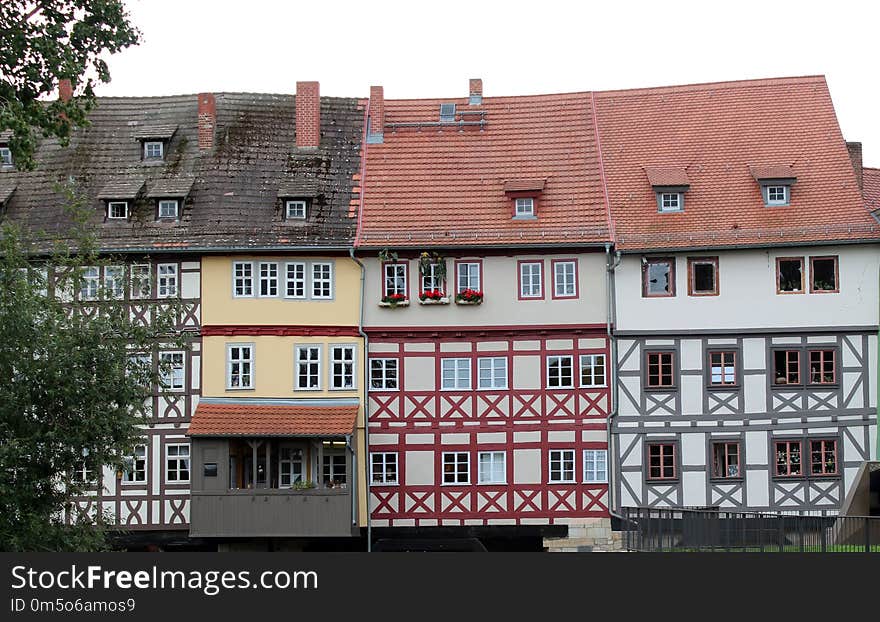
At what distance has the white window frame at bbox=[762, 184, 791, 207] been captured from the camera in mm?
36750

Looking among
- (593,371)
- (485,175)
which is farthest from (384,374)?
(485,175)

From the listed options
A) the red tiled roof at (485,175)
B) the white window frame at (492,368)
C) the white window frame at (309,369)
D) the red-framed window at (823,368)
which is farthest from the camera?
the red tiled roof at (485,175)

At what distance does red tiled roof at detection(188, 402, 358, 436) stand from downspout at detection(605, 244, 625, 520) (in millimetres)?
5831

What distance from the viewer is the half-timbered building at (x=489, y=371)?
119 feet

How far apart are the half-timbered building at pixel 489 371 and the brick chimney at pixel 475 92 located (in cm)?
403

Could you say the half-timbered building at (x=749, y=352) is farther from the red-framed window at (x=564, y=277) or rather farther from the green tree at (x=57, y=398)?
the green tree at (x=57, y=398)

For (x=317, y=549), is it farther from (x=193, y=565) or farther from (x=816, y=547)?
(x=193, y=565)

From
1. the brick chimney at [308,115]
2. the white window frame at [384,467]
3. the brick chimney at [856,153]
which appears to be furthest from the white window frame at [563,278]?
the brick chimney at [856,153]

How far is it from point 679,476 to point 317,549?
838 centimetres

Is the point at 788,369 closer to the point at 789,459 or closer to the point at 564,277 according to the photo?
the point at 789,459

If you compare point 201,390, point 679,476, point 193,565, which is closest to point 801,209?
point 679,476

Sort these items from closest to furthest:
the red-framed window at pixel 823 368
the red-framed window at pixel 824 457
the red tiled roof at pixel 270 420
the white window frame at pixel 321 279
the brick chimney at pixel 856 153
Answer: the red tiled roof at pixel 270 420, the red-framed window at pixel 824 457, the red-framed window at pixel 823 368, the white window frame at pixel 321 279, the brick chimney at pixel 856 153

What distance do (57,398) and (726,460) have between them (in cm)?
1650

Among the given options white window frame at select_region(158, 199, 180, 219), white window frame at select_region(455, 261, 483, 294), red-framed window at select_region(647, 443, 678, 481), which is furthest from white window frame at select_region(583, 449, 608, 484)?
white window frame at select_region(158, 199, 180, 219)
